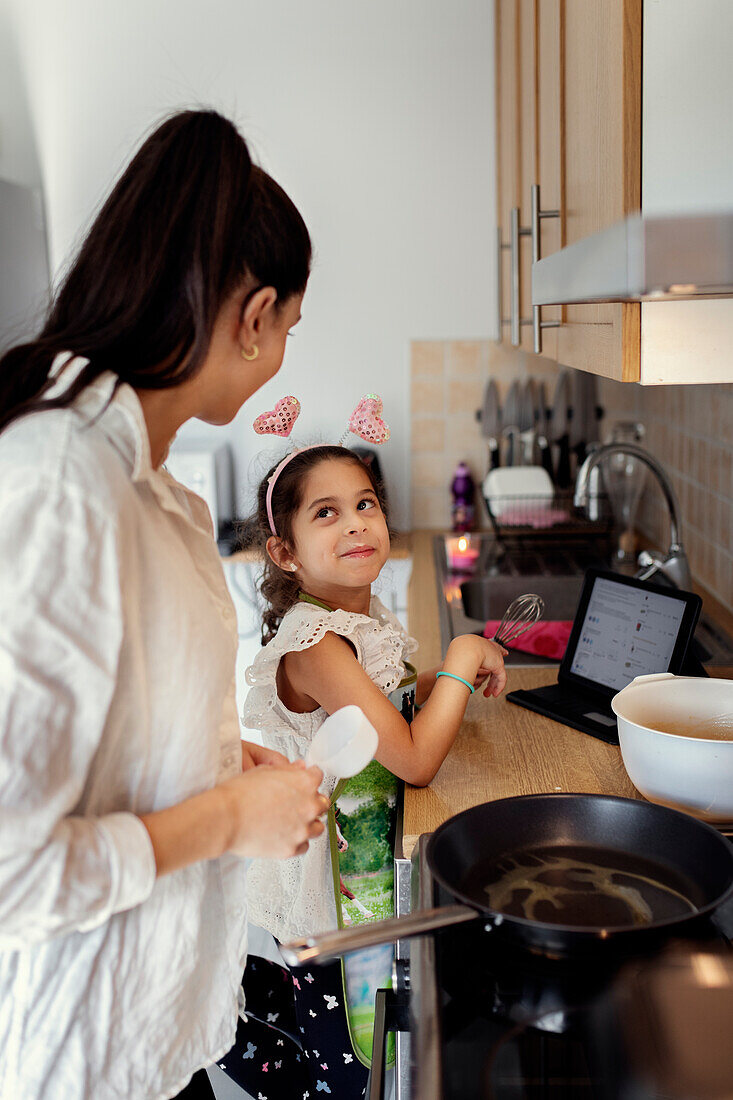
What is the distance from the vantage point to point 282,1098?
144cm

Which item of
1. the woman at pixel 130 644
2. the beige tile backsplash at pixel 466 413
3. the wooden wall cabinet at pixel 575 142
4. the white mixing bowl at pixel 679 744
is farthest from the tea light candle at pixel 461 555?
the woman at pixel 130 644

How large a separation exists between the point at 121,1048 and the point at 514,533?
200cm

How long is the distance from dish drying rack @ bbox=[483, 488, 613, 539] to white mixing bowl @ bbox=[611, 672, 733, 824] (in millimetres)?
Result: 1474

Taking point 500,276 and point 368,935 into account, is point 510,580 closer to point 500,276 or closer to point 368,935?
point 500,276

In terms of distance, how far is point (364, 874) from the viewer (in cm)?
130

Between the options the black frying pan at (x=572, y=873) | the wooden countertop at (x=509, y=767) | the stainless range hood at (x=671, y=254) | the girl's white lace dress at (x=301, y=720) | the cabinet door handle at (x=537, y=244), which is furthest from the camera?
the cabinet door handle at (x=537, y=244)

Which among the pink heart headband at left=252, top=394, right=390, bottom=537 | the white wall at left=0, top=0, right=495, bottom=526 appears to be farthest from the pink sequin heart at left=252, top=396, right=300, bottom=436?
the white wall at left=0, top=0, right=495, bottom=526

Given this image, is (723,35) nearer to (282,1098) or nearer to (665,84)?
(665,84)

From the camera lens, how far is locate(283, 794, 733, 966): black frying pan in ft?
2.46

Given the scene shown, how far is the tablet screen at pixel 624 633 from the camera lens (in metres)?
1.33

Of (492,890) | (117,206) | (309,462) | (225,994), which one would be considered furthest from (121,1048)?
(309,462)

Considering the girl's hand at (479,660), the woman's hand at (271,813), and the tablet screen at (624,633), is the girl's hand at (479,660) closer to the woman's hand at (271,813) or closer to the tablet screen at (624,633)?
the tablet screen at (624,633)

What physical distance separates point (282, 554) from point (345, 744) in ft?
1.77

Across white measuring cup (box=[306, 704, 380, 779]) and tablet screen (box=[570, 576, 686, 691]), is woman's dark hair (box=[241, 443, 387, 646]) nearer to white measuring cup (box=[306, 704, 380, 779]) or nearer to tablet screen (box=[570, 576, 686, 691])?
tablet screen (box=[570, 576, 686, 691])
